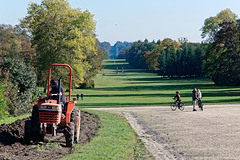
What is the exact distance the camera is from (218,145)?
12430 millimetres

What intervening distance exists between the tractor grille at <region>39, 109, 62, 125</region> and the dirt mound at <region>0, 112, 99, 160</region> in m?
Result: 0.88

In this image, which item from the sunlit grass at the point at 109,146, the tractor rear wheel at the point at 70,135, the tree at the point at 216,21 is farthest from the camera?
the tree at the point at 216,21

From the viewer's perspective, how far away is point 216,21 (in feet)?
241

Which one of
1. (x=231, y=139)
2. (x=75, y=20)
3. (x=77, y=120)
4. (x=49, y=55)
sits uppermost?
(x=75, y=20)

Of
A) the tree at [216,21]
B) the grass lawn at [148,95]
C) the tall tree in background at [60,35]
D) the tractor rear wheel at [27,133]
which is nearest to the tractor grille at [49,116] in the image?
the tractor rear wheel at [27,133]

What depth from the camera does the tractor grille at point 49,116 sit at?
10641 millimetres

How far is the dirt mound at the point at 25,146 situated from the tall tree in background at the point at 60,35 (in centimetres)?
2927

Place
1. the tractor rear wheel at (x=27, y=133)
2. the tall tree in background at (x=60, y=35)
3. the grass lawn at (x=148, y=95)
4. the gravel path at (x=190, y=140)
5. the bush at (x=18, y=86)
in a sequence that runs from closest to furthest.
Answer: the gravel path at (x=190, y=140) < the tractor rear wheel at (x=27, y=133) < the bush at (x=18, y=86) < the grass lawn at (x=148, y=95) < the tall tree in background at (x=60, y=35)

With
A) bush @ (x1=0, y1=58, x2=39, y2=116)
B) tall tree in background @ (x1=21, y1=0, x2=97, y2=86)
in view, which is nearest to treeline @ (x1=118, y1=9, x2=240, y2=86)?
tall tree in background @ (x1=21, y1=0, x2=97, y2=86)

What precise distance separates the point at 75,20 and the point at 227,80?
42.7 meters

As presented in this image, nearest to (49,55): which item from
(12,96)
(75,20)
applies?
(75,20)

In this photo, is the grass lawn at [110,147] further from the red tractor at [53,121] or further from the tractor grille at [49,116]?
the tractor grille at [49,116]

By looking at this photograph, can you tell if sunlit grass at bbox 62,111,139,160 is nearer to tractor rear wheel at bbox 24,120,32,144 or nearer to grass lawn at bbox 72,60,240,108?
tractor rear wheel at bbox 24,120,32,144

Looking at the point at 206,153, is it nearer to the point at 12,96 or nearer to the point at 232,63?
the point at 12,96
